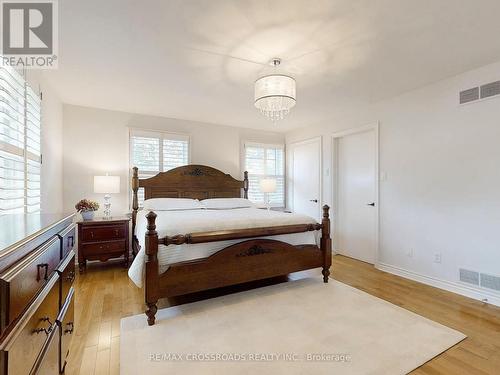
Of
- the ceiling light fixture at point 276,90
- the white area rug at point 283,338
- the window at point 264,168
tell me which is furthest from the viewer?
the window at point 264,168

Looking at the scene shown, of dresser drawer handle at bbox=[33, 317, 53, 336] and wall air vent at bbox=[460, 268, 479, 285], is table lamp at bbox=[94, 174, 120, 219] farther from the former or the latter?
wall air vent at bbox=[460, 268, 479, 285]

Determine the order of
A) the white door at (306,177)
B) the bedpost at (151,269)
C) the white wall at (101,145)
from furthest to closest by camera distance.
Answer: the white door at (306,177)
the white wall at (101,145)
the bedpost at (151,269)

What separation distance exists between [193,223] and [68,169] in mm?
2662

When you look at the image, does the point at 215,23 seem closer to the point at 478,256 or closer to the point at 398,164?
the point at 398,164

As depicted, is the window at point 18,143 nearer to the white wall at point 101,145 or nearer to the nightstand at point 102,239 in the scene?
the nightstand at point 102,239

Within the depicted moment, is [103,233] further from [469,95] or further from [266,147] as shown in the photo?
[469,95]

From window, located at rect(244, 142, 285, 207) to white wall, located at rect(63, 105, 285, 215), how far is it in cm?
98

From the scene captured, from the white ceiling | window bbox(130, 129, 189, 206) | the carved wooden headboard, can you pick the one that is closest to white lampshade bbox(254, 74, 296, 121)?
the white ceiling

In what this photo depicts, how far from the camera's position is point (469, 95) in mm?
2895

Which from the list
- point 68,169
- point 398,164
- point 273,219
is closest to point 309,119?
point 398,164

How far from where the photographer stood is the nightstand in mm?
3580

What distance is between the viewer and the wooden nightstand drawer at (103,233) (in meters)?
3.60

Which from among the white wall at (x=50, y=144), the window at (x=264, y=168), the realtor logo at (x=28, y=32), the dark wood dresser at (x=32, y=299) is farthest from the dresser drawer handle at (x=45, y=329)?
the window at (x=264, y=168)

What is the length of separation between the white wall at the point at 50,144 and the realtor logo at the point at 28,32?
0.21 metres
